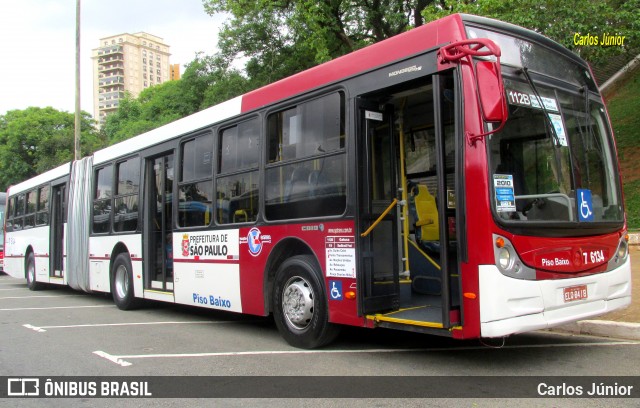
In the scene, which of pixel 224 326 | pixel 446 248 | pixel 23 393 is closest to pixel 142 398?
pixel 23 393

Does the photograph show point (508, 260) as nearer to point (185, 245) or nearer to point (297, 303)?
point (297, 303)

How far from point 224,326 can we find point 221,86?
14.1 m

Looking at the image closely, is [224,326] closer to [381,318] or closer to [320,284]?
[320,284]

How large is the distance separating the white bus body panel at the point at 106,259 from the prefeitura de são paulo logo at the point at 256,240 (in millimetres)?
3466

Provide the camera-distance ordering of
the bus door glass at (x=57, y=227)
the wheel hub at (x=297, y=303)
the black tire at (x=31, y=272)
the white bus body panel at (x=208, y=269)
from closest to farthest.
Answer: the wheel hub at (x=297, y=303) → the white bus body panel at (x=208, y=269) → the bus door glass at (x=57, y=227) → the black tire at (x=31, y=272)

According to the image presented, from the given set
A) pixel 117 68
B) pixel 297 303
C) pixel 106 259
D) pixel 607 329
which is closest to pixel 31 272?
pixel 106 259

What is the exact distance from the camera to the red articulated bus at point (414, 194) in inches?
181

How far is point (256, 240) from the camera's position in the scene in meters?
6.91

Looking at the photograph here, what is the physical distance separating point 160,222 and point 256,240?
3.22 m

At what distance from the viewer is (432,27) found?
501 cm

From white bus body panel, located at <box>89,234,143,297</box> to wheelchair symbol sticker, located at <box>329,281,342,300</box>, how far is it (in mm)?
5035

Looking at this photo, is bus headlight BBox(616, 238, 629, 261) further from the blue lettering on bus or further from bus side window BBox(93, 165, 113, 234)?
bus side window BBox(93, 165, 113, 234)

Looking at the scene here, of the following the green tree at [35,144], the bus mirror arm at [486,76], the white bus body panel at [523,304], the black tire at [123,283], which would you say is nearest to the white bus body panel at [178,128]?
the black tire at [123,283]

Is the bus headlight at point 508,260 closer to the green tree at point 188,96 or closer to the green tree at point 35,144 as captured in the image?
the green tree at point 188,96
